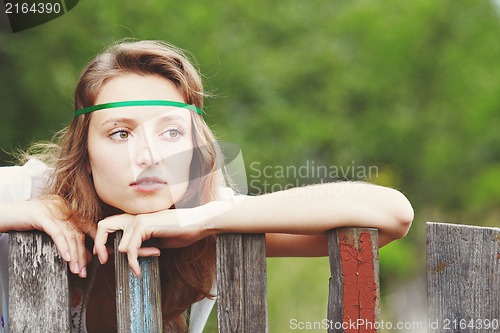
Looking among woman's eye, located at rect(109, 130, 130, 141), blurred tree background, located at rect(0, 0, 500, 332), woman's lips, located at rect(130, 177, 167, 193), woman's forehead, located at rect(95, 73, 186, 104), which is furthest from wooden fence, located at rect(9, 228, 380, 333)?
blurred tree background, located at rect(0, 0, 500, 332)

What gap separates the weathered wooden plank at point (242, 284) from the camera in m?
1.48

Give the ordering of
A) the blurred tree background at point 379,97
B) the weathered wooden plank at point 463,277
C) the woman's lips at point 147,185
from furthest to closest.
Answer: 1. the blurred tree background at point 379,97
2. the woman's lips at point 147,185
3. the weathered wooden plank at point 463,277

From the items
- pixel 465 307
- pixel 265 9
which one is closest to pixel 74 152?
pixel 465 307

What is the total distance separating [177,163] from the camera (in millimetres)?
1648

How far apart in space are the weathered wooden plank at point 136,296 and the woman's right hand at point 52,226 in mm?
79

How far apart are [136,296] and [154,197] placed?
0.22 meters

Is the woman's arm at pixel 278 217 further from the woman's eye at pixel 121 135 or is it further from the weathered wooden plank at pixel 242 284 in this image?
the woman's eye at pixel 121 135

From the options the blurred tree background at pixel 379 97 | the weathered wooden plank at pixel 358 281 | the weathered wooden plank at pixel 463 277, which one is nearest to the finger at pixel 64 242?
the weathered wooden plank at pixel 358 281

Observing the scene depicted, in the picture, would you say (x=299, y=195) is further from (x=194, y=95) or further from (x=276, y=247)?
(x=194, y=95)

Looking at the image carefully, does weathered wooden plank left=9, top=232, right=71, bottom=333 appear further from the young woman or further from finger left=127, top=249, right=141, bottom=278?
finger left=127, top=249, right=141, bottom=278

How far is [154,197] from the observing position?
157 centimetres

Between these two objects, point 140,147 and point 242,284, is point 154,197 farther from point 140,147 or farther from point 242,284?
point 242,284

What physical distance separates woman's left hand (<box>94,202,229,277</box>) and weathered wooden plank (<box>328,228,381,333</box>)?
26 centimetres

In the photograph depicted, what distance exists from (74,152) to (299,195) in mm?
578
